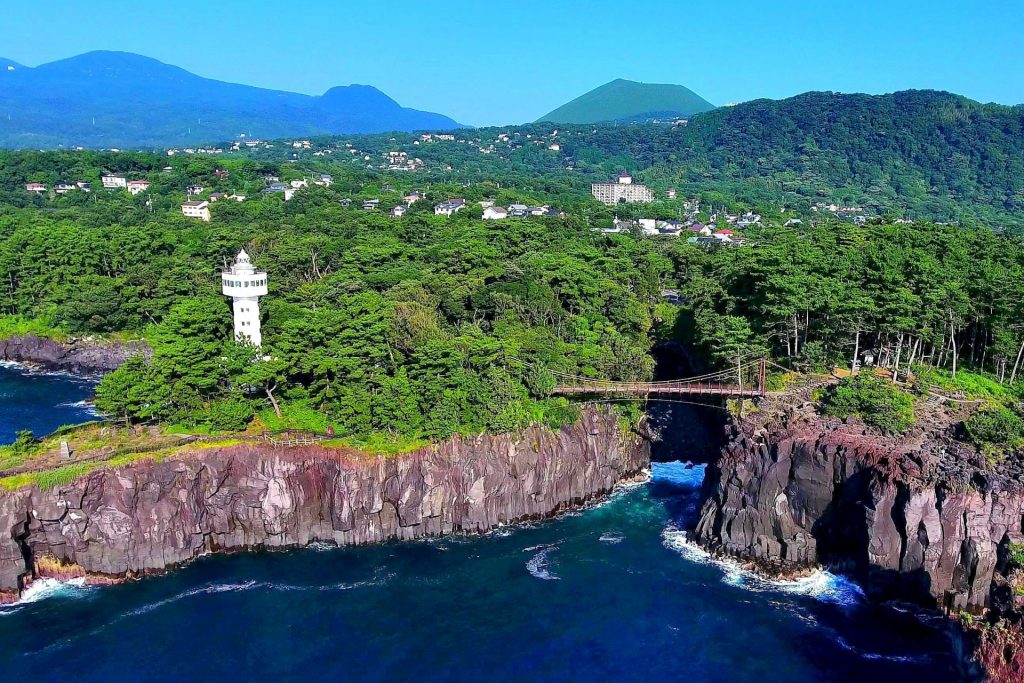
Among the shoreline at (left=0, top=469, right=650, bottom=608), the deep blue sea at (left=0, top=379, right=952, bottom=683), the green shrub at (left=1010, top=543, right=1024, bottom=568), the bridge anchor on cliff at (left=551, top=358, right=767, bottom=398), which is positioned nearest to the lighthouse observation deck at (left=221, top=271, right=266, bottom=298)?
the shoreline at (left=0, top=469, right=650, bottom=608)

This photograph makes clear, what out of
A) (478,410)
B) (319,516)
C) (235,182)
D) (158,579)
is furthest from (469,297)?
(235,182)

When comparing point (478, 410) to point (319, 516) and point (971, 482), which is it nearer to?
point (319, 516)

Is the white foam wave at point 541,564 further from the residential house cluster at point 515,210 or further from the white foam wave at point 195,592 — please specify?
the residential house cluster at point 515,210

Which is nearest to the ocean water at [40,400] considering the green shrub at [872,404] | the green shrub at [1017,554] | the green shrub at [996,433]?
the green shrub at [872,404]

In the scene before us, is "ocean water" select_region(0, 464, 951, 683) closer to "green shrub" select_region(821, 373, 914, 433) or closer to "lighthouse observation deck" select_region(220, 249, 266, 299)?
"green shrub" select_region(821, 373, 914, 433)

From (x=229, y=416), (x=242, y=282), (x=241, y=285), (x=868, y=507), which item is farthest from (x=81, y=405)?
(x=868, y=507)

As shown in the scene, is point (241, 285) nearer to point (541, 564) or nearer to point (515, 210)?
point (541, 564)
